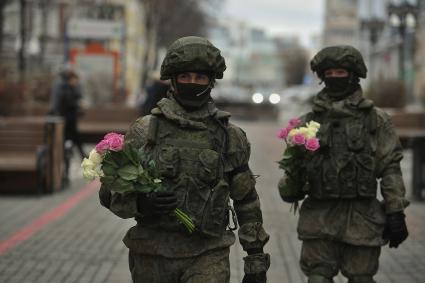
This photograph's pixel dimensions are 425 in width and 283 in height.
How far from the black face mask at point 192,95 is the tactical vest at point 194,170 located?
118mm

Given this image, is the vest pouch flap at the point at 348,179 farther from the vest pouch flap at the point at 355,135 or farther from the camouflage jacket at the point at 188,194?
the camouflage jacket at the point at 188,194

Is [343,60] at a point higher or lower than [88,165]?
higher

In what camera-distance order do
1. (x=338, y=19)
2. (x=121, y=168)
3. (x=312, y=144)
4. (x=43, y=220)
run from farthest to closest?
(x=338, y=19), (x=43, y=220), (x=312, y=144), (x=121, y=168)

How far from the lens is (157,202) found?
394 cm

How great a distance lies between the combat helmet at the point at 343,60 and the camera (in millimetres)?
5414

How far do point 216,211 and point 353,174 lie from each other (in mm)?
1409

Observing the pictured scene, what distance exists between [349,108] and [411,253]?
11.2 feet

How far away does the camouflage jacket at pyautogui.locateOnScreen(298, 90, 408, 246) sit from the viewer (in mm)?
5275

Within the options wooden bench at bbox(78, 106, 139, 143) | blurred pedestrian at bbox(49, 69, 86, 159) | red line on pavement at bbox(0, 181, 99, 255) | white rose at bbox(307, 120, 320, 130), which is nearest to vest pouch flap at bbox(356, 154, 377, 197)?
white rose at bbox(307, 120, 320, 130)

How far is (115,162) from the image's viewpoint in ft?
13.0

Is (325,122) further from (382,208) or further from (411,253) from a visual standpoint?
(411,253)

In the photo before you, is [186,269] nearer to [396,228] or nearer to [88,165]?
[88,165]

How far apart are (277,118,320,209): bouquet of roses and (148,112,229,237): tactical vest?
105 cm

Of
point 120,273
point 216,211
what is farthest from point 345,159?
point 120,273
